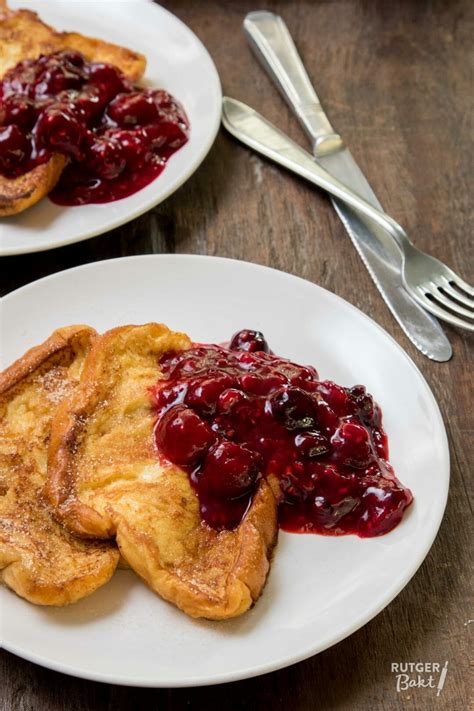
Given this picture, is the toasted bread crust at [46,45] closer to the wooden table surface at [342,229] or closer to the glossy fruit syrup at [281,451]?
the wooden table surface at [342,229]

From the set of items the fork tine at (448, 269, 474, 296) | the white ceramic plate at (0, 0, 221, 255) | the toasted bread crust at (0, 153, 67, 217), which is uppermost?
the toasted bread crust at (0, 153, 67, 217)

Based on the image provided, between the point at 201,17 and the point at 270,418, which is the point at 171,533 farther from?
the point at 201,17

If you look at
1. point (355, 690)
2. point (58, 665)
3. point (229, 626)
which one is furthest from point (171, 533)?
point (355, 690)

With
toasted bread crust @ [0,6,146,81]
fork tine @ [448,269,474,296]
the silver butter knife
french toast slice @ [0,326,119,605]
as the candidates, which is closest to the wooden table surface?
the silver butter knife

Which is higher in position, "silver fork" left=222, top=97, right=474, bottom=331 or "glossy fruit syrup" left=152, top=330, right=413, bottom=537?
"glossy fruit syrup" left=152, top=330, right=413, bottom=537

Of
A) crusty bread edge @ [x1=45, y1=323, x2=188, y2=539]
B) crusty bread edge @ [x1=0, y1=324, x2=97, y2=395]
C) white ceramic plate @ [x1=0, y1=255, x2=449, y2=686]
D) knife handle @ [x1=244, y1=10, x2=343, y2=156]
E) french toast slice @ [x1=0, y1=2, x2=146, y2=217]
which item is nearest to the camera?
white ceramic plate @ [x1=0, y1=255, x2=449, y2=686]

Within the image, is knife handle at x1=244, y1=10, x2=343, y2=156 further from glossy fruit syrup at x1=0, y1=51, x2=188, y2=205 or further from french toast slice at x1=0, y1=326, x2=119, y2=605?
french toast slice at x1=0, y1=326, x2=119, y2=605
